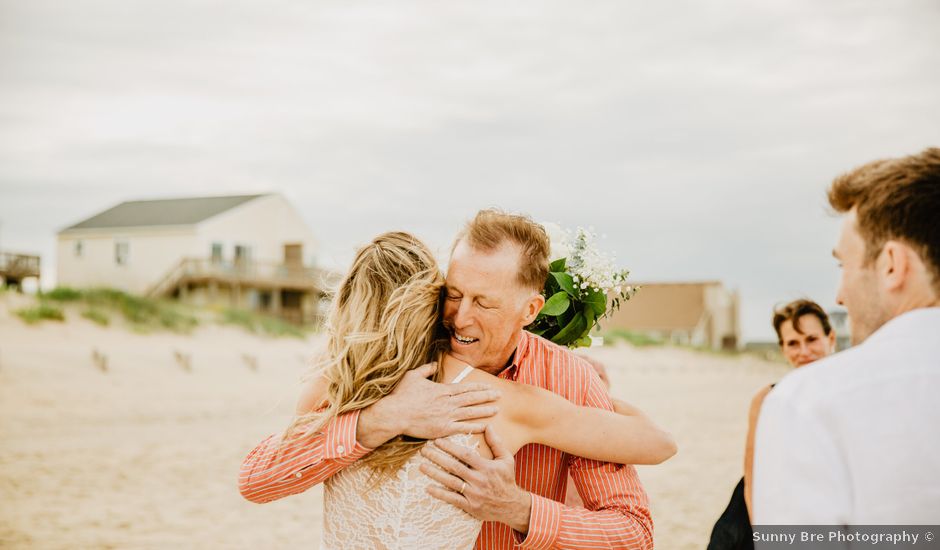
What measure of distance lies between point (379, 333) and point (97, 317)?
23.6 metres

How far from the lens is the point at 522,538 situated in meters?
2.37

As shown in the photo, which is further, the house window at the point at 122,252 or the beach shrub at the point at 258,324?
the house window at the point at 122,252

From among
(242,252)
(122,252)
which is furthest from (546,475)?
(122,252)

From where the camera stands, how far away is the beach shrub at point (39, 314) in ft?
70.5

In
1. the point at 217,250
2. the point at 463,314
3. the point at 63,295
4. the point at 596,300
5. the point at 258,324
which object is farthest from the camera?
the point at 217,250

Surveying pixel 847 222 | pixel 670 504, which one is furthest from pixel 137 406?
pixel 847 222

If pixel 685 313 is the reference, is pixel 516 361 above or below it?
above

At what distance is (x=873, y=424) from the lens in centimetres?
138

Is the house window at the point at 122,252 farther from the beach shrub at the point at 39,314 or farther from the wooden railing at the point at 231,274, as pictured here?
the beach shrub at the point at 39,314

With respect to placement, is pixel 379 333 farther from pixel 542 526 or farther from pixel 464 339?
pixel 542 526

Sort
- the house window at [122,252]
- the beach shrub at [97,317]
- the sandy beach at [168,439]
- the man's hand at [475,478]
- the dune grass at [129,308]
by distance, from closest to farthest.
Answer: the man's hand at [475,478] → the sandy beach at [168,439] → the beach shrub at [97,317] → the dune grass at [129,308] → the house window at [122,252]

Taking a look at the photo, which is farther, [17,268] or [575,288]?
[17,268]

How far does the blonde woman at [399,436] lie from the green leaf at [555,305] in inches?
25.5

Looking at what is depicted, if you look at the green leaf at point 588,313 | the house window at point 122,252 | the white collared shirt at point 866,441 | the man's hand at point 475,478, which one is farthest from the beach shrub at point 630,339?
the white collared shirt at point 866,441
